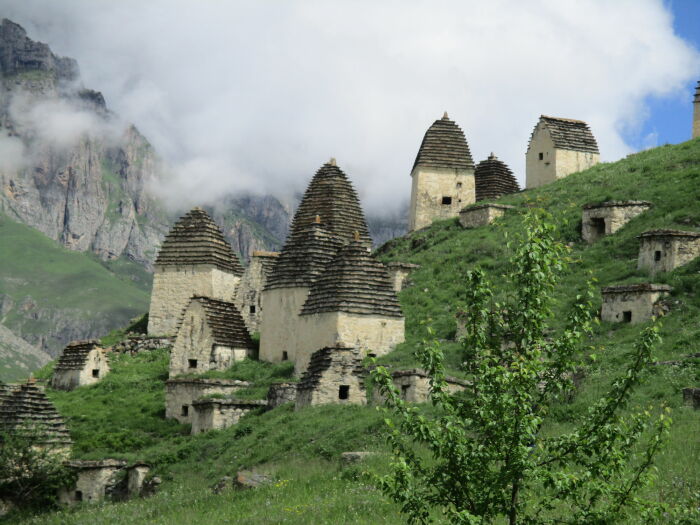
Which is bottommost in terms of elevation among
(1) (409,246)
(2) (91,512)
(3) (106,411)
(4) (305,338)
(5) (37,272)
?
(2) (91,512)

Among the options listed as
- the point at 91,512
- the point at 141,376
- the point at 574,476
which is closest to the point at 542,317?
the point at 574,476

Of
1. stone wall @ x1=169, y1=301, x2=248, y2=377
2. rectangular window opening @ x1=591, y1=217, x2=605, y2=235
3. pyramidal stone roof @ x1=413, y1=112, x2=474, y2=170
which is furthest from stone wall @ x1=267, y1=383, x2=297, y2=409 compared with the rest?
pyramidal stone roof @ x1=413, y1=112, x2=474, y2=170

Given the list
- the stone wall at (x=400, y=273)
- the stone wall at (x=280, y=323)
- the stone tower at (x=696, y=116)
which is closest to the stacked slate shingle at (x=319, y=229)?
the stone wall at (x=280, y=323)

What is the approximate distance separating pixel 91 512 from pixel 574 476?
16.9m

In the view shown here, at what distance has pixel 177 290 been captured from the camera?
49.2m

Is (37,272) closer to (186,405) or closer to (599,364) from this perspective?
(186,405)

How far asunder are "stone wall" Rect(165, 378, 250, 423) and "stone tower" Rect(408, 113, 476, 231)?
20.4 meters

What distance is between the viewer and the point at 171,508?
24625 mm

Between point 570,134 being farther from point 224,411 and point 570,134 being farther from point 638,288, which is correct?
point 224,411

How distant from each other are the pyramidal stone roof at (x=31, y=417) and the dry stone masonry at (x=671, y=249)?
1954 cm

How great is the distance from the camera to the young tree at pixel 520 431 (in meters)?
13.3

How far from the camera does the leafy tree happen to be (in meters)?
32.5

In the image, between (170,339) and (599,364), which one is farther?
(170,339)

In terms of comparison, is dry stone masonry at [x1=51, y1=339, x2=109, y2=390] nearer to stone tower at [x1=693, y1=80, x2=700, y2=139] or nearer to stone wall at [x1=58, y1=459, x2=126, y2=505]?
stone wall at [x1=58, y1=459, x2=126, y2=505]
